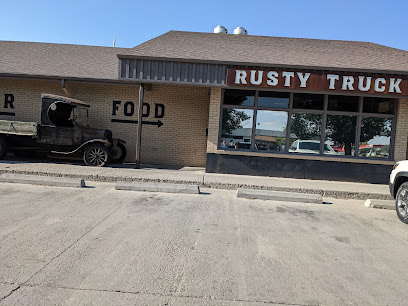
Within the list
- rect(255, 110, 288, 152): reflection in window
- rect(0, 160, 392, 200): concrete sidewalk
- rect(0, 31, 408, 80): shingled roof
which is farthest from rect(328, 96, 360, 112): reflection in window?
rect(0, 160, 392, 200): concrete sidewalk

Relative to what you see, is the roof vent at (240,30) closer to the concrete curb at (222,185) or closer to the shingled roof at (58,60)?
the shingled roof at (58,60)

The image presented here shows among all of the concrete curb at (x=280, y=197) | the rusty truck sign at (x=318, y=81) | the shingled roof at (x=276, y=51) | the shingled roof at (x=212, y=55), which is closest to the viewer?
the concrete curb at (x=280, y=197)

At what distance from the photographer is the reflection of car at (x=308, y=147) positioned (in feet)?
33.9

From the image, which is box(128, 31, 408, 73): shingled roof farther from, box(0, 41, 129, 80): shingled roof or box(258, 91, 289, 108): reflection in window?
box(0, 41, 129, 80): shingled roof

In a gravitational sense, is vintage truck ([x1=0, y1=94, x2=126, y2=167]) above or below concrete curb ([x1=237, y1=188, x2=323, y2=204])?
above

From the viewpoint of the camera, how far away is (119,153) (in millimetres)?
12062

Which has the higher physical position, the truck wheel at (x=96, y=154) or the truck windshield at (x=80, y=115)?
the truck windshield at (x=80, y=115)

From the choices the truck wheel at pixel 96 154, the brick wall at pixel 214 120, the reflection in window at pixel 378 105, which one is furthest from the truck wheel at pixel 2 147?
the reflection in window at pixel 378 105

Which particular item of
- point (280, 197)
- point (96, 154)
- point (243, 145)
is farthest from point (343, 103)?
point (96, 154)

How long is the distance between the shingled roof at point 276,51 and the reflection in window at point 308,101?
3.39 feet

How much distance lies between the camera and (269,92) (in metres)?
10.4

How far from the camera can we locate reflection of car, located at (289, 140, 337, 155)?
10320 mm

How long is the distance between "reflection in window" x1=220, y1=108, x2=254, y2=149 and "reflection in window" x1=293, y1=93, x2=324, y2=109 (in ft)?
5.54

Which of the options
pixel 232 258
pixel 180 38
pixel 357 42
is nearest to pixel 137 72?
pixel 180 38
